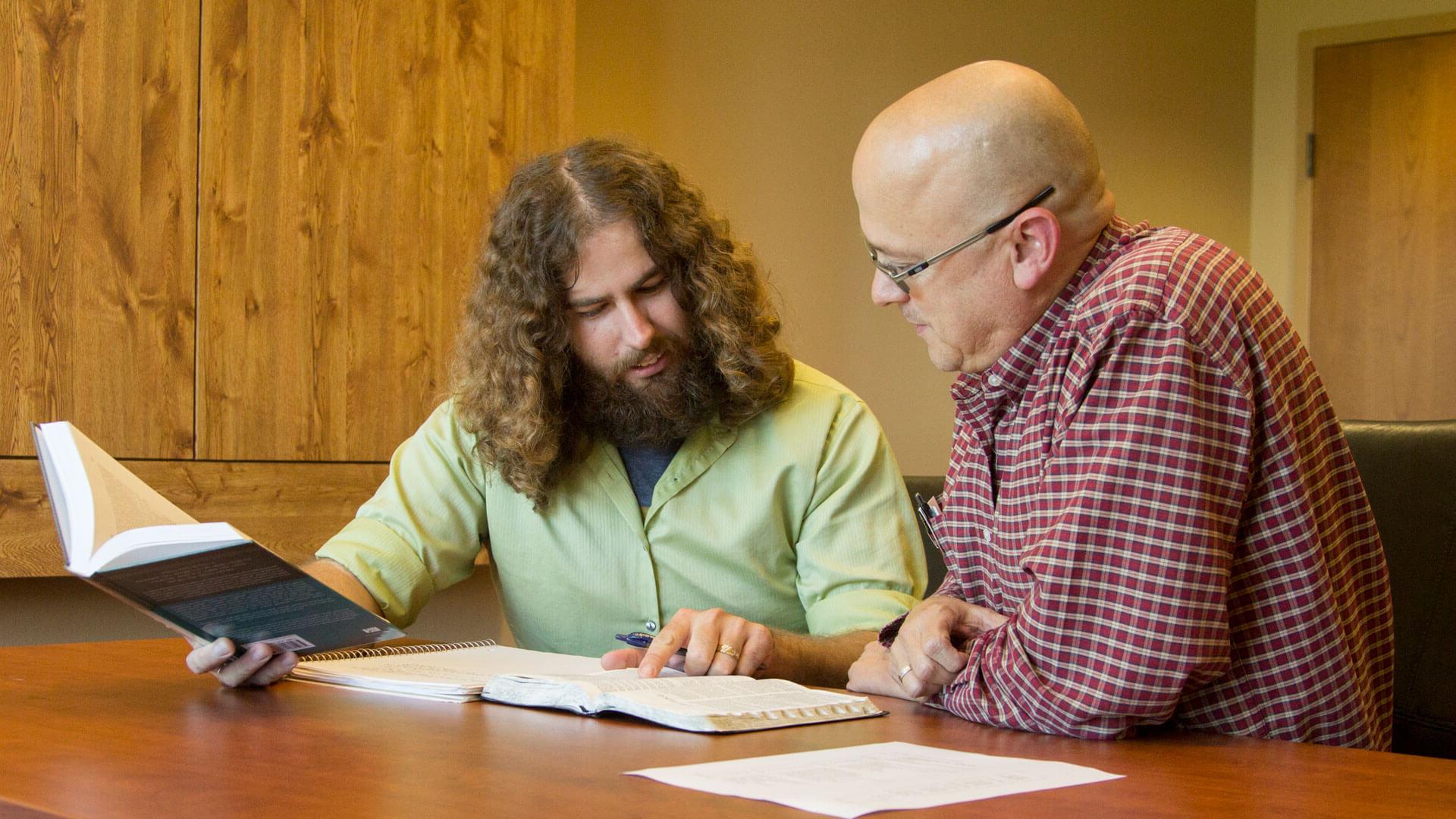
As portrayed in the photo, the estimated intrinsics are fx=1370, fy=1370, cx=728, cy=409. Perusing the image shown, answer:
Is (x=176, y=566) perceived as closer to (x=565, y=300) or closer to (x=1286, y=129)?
(x=565, y=300)

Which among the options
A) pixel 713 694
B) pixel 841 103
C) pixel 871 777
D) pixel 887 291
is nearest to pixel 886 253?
pixel 887 291

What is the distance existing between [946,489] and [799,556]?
1.69 ft

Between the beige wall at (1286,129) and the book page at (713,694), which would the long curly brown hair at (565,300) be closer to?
the book page at (713,694)

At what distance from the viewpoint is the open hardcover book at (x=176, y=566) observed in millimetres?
1205

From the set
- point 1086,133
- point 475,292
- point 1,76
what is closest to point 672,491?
point 475,292

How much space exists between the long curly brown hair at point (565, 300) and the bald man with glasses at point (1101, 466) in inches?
23.5

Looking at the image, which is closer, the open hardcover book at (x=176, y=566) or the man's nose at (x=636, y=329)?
the open hardcover book at (x=176, y=566)

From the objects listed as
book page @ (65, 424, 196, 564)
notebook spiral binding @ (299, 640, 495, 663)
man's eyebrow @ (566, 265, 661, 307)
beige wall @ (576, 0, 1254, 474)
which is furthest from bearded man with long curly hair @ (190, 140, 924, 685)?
beige wall @ (576, 0, 1254, 474)

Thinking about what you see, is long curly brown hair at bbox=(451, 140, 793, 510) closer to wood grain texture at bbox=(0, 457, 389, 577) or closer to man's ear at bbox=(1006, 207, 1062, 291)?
wood grain texture at bbox=(0, 457, 389, 577)

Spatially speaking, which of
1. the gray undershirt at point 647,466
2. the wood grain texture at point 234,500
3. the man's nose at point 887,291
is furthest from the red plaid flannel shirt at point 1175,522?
the wood grain texture at point 234,500

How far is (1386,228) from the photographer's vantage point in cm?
485

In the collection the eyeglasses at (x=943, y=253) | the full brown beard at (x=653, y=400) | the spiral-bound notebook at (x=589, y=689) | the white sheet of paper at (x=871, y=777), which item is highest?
the eyeglasses at (x=943, y=253)

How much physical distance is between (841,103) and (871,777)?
3.32 m

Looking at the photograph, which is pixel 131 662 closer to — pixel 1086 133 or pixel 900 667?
pixel 900 667
